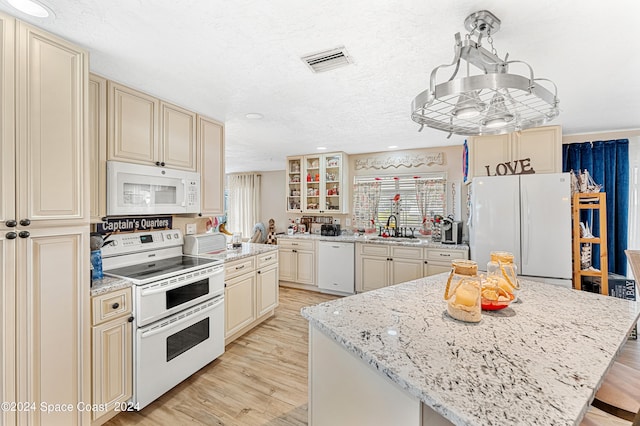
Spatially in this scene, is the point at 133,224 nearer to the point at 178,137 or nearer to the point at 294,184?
the point at 178,137

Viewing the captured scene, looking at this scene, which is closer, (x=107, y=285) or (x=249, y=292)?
(x=107, y=285)

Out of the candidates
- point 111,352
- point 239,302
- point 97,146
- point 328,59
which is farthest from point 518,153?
point 111,352

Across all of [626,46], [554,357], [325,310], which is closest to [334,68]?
[325,310]

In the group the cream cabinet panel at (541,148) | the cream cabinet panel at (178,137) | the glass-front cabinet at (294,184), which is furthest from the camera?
the glass-front cabinet at (294,184)

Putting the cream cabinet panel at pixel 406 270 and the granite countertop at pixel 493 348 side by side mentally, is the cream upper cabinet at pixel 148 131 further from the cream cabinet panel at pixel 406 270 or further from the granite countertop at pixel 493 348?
the cream cabinet panel at pixel 406 270

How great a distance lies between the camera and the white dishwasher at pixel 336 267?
4.28m

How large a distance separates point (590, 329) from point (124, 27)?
2.59 metres

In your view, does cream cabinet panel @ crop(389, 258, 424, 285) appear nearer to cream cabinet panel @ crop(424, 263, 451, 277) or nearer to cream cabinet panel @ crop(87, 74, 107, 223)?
cream cabinet panel @ crop(424, 263, 451, 277)

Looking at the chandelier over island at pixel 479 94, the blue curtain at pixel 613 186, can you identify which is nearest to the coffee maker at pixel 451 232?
the blue curtain at pixel 613 186

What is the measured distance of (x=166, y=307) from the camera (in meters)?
1.99

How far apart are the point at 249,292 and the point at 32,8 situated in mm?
2577

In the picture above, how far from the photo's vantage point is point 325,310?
1343 millimetres

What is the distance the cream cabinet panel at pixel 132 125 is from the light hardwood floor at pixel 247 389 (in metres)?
1.82

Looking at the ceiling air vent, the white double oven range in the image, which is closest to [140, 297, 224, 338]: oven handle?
the white double oven range
